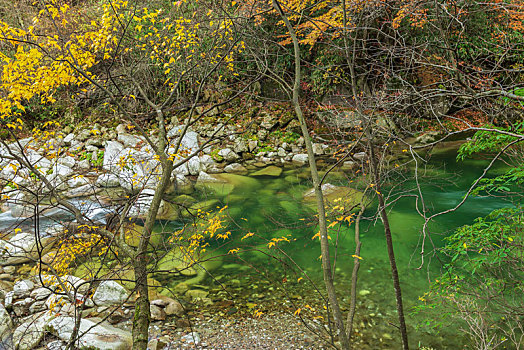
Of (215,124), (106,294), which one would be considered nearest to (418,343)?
(106,294)

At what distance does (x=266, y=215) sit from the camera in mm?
7004

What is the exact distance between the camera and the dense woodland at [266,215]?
2707 millimetres

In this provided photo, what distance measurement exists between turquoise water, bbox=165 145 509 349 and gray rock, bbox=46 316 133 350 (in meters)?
1.49

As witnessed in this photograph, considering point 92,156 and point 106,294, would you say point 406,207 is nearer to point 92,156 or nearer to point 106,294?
point 106,294

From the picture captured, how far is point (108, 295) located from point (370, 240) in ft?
14.4

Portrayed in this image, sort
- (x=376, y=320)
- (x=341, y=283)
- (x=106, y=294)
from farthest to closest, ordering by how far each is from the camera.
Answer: (x=341, y=283)
(x=106, y=294)
(x=376, y=320)

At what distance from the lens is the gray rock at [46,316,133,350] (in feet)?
11.2

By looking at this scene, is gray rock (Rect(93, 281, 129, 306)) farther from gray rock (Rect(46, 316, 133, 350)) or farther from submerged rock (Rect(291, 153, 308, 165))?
submerged rock (Rect(291, 153, 308, 165))

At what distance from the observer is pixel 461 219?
6.23m

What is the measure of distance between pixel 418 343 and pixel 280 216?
3713 mm

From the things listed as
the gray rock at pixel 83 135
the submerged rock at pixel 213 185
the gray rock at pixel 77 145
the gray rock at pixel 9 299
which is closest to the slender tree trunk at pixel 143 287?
the gray rock at pixel 9 299

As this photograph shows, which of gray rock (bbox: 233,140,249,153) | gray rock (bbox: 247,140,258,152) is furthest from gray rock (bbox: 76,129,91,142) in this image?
gray rock (bbox: 247,140,258,152)

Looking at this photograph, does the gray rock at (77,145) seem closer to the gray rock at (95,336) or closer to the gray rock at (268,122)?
the gray rock at (268,122)

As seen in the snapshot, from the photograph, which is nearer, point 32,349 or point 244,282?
point 32,349
